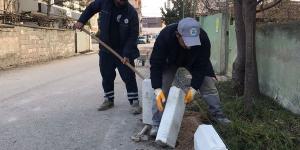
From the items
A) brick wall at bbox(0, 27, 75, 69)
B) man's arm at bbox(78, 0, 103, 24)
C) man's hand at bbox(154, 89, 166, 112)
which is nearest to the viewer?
man's hand at bbox(154, 89, 166, 112)

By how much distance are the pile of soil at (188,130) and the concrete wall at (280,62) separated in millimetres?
1447

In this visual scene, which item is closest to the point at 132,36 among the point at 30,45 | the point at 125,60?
the point at 125,60

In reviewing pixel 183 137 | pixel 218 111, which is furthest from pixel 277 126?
pixel 183 137

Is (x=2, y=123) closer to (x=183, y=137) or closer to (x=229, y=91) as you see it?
(x=183, y=137)

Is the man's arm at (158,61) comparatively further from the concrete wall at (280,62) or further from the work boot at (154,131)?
the concrete wall at (280,62)

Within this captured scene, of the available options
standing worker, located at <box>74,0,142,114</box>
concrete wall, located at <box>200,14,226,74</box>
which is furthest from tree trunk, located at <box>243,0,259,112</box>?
concrete wall, located at <box>200,14,226,74</box>

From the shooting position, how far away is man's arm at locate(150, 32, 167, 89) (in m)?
5.43

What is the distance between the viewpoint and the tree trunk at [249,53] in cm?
722

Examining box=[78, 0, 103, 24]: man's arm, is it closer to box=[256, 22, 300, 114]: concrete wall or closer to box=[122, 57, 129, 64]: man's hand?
box=[122, 57, 129, 64]: man's hand

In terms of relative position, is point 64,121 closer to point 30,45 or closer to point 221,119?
point 221,119

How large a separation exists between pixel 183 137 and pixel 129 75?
2.12 meters

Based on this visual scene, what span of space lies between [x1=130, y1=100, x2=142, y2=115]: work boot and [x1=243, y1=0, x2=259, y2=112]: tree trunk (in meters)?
1.62

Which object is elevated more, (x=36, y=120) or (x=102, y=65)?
(x=102, y=65)

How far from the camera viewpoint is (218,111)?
6.04 meters
